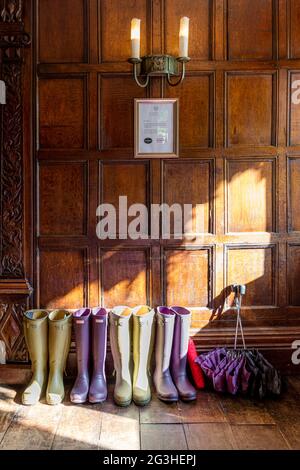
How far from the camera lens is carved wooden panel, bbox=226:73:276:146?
2496mm

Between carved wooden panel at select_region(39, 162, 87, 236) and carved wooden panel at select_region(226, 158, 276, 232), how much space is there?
902 mm

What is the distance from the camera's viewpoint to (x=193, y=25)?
2475mm

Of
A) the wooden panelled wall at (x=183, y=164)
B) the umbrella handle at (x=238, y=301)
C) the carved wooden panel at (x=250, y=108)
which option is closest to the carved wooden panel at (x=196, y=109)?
the wooden panelled wall at (x=183, y=164)

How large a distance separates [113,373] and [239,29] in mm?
2188

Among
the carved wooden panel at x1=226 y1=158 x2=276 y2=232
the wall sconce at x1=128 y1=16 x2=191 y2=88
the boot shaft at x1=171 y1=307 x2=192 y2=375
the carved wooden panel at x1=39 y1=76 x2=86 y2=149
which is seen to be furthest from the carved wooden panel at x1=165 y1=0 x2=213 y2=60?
the boot shaft at x1=171 y1=307 x2=192 y2=375

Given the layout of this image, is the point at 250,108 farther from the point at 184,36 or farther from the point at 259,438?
the point at 259,438

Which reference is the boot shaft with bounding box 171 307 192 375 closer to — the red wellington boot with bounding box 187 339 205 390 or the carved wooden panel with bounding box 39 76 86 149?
the red wellington boot with bounding box 187 339 205 390

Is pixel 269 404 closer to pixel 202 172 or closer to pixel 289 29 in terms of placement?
pixel 202 172

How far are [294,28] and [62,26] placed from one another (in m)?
1.40

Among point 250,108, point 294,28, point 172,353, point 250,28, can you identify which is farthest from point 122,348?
point 294,28

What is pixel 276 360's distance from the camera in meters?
2.53

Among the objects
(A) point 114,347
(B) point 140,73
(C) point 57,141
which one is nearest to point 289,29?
(B) point 140,73

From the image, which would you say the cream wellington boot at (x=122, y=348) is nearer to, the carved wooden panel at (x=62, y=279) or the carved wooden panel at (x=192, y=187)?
the carved wooden panel at (x=62, y=279)
